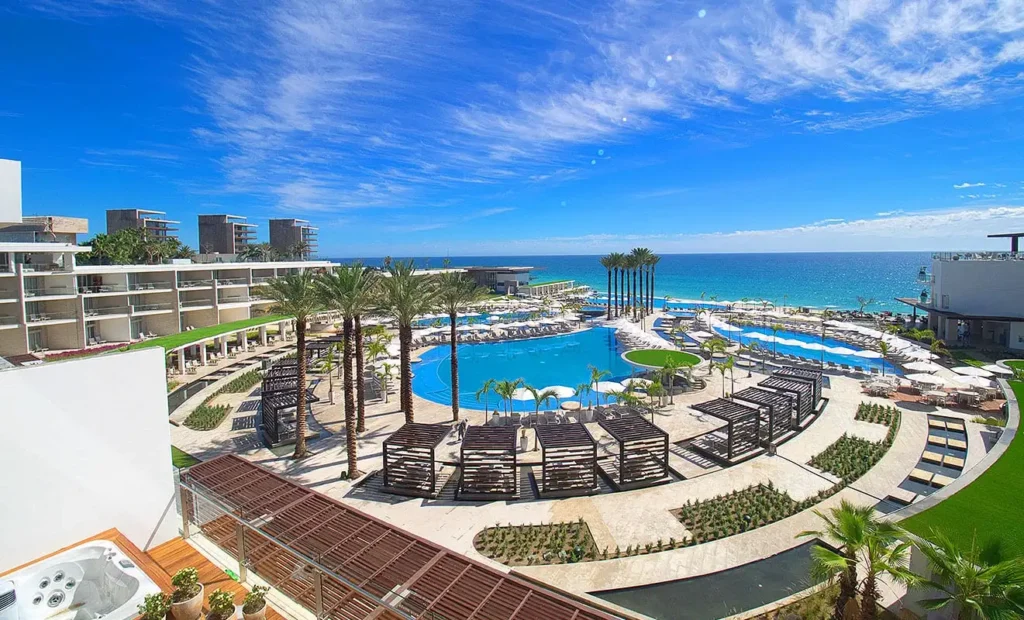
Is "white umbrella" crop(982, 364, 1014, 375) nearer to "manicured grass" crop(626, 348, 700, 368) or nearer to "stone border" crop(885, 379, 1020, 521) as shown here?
"stone border" crop(885, 379, 1020, 521)

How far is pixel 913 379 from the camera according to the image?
84.5 feet

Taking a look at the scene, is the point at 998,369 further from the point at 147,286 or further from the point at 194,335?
the point at 147,286

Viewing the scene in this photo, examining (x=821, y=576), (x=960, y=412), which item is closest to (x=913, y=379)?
(x=960, y=412)

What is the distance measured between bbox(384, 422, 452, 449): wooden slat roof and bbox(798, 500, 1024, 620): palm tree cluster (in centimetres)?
1160

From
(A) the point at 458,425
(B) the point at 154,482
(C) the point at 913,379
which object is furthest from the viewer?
(C) the point at 913,379

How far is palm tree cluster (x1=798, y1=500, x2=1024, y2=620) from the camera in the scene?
24.6ft

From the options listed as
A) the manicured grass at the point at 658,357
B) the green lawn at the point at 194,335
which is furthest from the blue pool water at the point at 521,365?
the green lawn at the point at 194,335

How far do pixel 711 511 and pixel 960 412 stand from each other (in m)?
18.8

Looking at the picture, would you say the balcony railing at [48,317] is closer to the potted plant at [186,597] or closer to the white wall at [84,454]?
the white wall at [84,454]

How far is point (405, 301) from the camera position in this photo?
22.1 m

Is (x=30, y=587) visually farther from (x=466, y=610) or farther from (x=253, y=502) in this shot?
(x=466, y=610)

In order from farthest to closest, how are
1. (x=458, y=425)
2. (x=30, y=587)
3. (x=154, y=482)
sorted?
(x=458, y=425) < (x=154, y=482) < (x=30, y=587)

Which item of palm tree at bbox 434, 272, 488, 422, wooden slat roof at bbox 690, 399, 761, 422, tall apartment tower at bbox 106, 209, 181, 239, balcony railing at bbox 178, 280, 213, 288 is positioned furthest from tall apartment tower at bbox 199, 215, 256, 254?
wooden slat roof at bbox 690, 399, 761, 422

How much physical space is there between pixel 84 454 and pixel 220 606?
457 cm
